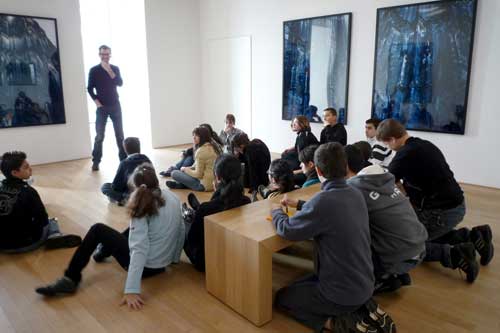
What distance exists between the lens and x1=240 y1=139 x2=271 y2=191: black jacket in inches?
169

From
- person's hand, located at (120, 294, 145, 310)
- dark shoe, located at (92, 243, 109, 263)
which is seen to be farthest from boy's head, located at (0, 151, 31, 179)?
person's hand, located at (120, 294, 145, 310)

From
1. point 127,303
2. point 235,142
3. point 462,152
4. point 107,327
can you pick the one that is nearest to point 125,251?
point 127,303

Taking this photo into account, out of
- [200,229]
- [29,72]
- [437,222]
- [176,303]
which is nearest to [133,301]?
[176,303]

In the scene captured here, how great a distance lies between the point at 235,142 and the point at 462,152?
2.86 m

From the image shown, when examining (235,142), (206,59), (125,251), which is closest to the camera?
(125,251)

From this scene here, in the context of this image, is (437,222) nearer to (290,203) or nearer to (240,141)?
(290,203)

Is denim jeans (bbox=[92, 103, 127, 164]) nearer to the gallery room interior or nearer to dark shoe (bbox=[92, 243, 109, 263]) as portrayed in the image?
the gallery room interior

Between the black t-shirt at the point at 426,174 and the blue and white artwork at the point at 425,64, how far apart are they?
2524 mm

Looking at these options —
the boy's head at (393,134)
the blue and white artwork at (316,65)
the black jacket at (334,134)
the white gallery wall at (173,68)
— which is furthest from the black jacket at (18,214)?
the white gallery wall at (173,68)

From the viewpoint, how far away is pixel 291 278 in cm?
273

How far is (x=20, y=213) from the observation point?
2.94m

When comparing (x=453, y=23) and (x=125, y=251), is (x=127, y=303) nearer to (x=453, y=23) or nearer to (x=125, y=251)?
(x=125, y=251)

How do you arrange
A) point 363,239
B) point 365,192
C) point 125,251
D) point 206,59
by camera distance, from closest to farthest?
point 363,239 < point 365,192 < point 125,251 < point 206,59

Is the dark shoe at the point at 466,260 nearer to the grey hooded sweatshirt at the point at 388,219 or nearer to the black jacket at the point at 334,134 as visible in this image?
the grey hooded sweatshirt at the point at 388,219
